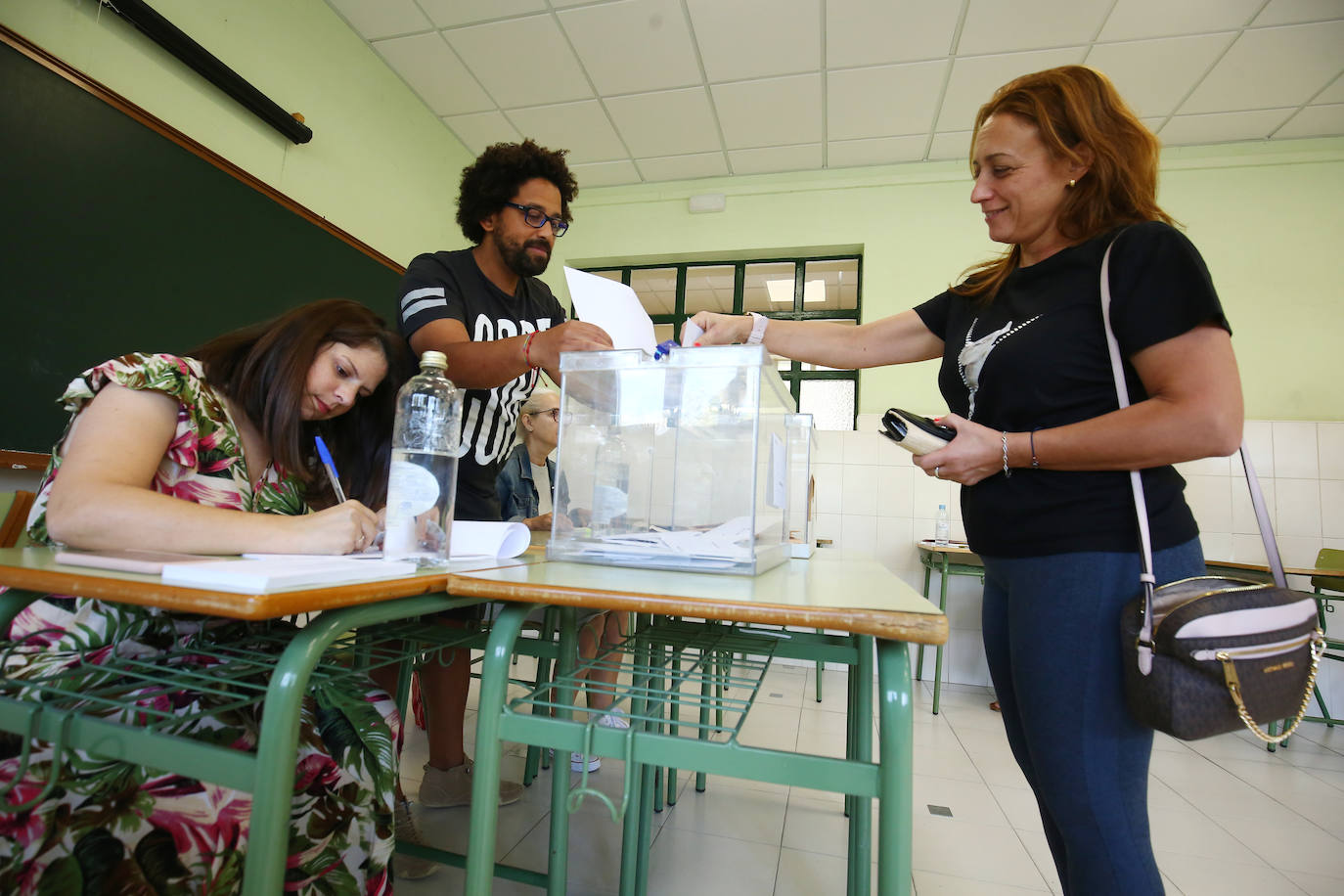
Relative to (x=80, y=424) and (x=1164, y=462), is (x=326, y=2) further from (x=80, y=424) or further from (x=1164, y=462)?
(x=1164, y=462)

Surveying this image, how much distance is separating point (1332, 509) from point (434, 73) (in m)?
5.24

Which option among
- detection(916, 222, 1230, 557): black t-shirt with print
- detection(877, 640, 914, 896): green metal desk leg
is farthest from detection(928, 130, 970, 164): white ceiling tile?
detection(877, 640, 914, 896): green metal desk leg

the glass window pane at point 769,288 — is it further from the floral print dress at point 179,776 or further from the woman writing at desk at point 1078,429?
the floral print dress at point 179,776

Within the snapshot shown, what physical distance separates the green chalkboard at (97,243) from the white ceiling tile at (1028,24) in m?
3.09

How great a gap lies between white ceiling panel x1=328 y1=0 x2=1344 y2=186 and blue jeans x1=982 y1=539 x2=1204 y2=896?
9.42 feet

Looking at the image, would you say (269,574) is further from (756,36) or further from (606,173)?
(606,173)

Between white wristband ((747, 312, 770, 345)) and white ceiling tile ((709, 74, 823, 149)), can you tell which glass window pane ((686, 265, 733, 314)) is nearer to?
white ceiling tile ((709, 74, 823, 149))

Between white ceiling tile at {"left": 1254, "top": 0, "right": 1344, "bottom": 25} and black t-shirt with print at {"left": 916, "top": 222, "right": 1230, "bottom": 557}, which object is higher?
white ceiling tile at {"left": 1254, "top": 0, "right": 1344, "bottom": 25}

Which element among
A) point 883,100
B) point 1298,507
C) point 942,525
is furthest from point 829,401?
point 1298,507

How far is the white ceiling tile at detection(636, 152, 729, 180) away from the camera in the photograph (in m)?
3.98

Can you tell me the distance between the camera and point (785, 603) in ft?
1.96

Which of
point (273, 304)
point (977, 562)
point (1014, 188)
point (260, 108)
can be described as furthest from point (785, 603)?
point (977, 562)

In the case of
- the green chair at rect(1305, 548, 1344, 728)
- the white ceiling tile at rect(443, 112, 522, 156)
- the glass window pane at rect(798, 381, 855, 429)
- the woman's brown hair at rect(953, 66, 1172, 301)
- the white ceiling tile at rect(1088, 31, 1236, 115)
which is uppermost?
the white ceiling tile at rect(1088, 31, 1236, 115)

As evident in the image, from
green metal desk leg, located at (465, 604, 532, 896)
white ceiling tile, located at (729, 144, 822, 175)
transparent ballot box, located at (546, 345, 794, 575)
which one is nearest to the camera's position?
green metal desk leg, located at (465, 604, 532, 896)
